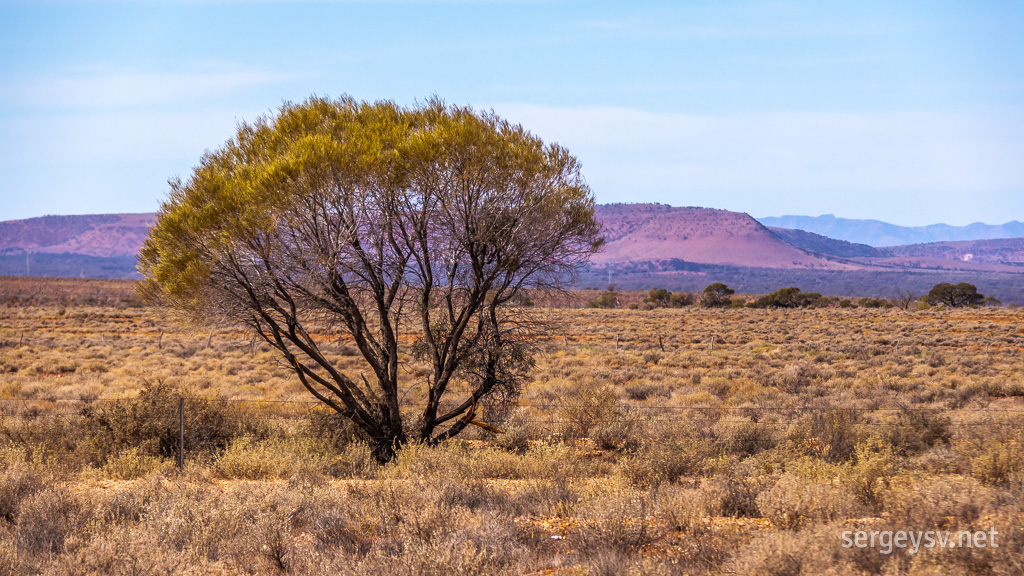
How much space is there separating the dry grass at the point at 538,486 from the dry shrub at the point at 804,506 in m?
0.02

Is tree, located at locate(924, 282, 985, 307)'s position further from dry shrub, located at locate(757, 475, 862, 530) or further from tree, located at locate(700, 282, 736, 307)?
dry shrub, located at locate(757, 475, 862, 530)

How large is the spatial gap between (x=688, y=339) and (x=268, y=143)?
2960 cm

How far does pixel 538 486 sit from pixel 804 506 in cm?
296

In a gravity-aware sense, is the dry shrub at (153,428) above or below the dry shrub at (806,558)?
below

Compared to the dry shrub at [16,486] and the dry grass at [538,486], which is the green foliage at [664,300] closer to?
the dry grass at [538,486]

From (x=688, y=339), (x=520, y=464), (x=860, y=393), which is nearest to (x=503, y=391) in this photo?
(x=520, y=464)

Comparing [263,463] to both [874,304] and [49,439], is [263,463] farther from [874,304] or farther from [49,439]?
[874,304]

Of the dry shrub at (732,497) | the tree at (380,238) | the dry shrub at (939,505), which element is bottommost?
the dry shrub at (732,497)

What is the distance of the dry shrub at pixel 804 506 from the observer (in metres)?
6.58

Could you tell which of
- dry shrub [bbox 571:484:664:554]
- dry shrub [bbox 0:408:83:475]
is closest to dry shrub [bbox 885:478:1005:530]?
dry shrub [bbox 571:484:664:554]

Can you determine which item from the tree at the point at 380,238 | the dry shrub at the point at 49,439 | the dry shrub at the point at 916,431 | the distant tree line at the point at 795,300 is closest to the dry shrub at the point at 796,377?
the dry shrub at the point at 916,431

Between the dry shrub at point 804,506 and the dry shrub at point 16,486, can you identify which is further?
the dry shrub at point 16,486

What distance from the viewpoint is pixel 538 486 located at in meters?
8.28

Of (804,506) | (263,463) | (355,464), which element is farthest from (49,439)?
(804,506)
